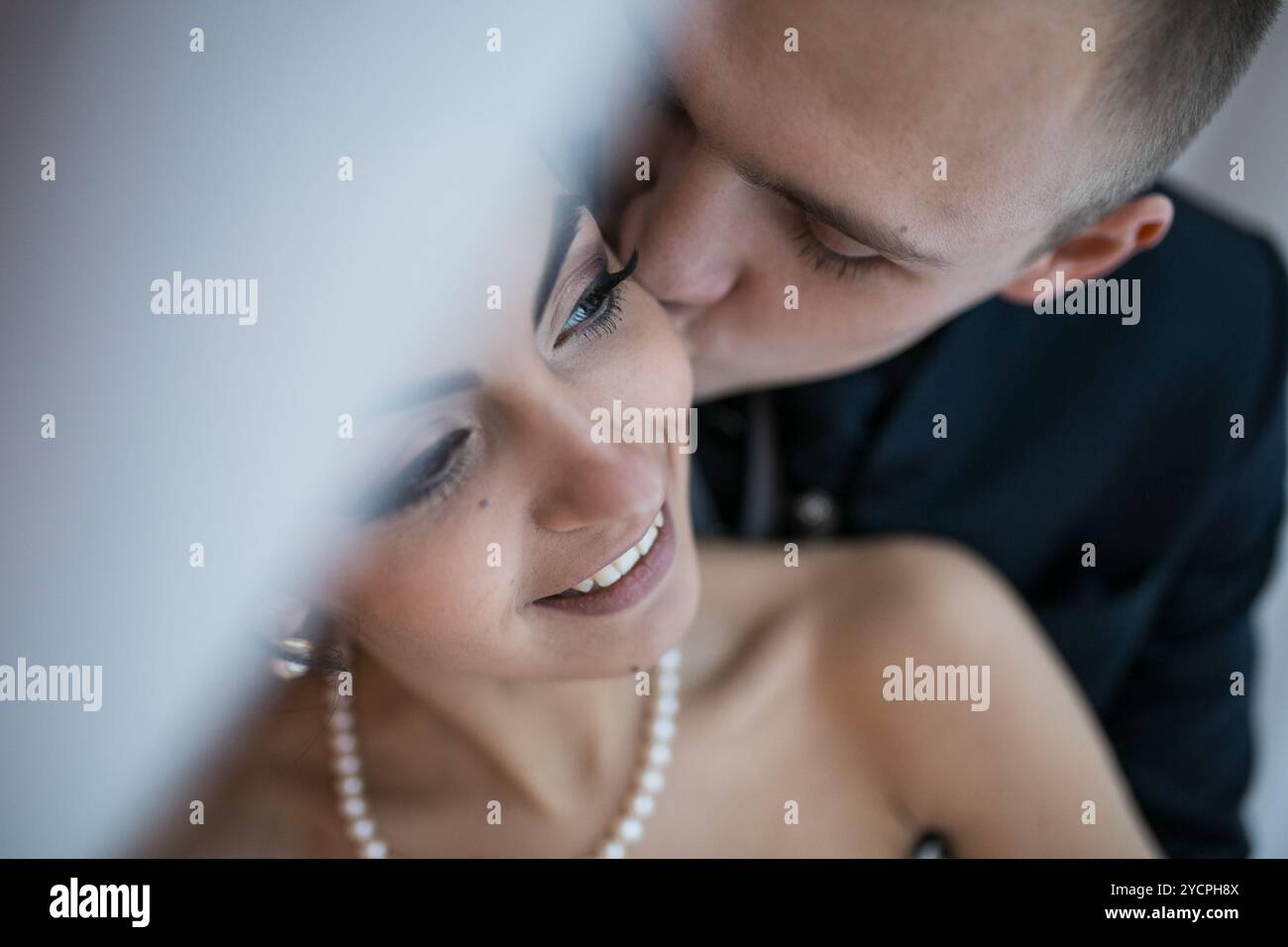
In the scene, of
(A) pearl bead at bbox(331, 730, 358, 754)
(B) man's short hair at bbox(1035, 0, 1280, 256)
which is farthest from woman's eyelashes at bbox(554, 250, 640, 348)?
(A) pearl bead at bbox(331, 730, 358, 754)

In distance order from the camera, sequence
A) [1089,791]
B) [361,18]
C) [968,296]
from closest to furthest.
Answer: [361,18]
[968,296]
[1089,791]

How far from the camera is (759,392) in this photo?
95cm

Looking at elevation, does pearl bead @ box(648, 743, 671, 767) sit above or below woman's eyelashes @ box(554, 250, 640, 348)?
below

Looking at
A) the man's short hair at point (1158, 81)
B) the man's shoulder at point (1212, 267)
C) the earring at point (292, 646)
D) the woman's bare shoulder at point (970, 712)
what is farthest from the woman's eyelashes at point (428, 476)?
the man's shoulder at point (1212, 267)

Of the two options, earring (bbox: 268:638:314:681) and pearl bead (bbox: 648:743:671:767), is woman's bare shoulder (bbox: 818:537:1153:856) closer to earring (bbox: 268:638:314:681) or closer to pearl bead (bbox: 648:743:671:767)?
pearl bead (bbox: 648:743:671:767)

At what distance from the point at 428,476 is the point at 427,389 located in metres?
0.06

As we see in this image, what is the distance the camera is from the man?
0.47m

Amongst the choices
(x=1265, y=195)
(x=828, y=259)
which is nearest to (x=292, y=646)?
(x=828, y=259)

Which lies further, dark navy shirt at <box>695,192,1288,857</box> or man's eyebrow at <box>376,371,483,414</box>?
dark navy shirt at <box>695,192,1288,857</box>

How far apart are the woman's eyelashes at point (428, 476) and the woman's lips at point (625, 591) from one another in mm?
A: 120

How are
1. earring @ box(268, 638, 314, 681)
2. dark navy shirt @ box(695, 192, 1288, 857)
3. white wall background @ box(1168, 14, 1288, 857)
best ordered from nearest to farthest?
earring @ box(268, 638, 314, 681)
white wall background @ box(1168, 14, 1288, 857)
dark navy shirt @ box(695, 192, 1288, 857)
